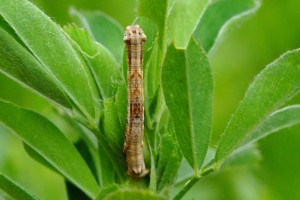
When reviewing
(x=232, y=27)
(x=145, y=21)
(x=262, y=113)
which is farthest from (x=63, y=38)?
(x=232, y=27)

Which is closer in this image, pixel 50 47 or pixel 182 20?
pixel 50 47

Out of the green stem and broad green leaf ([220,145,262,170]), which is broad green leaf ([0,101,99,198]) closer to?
the green stem

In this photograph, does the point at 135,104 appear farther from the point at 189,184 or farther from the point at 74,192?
the point at 74,192

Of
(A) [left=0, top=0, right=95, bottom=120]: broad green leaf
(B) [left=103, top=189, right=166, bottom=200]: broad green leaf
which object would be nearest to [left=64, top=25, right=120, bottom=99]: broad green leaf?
(A) [left=0, top=0, right=95, bottom=120]: broad green leaf

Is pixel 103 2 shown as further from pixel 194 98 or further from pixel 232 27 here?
pixel 194 98

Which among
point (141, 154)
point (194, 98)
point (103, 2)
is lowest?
point (103, 2)

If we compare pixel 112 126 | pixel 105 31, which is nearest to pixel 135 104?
pixel 112 126

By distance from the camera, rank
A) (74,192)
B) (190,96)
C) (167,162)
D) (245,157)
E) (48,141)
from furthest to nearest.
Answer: (245,157) < (74,192) < (48,141) < (167,162) < (190,96)
